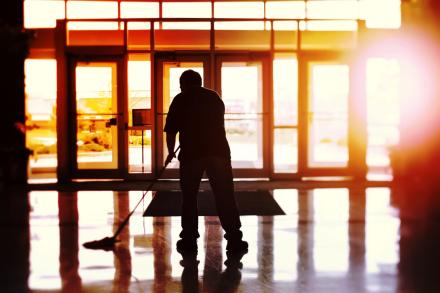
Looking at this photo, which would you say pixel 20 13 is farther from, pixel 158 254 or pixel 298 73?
pixel 158 254

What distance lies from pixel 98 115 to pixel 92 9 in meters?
2.18

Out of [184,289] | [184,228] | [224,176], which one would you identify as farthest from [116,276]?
[224,176]

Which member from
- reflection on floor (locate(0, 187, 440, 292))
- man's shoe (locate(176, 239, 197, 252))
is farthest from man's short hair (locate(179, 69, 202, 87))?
reflection on floor (locate(0, 187, 440, 292))

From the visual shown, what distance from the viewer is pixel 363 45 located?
1179 centimetres

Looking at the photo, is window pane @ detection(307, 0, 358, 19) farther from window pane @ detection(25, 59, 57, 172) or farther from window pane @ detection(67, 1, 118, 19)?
window pane @ detection(25, 59, 57, 172)

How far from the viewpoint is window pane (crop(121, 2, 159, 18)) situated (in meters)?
11.8

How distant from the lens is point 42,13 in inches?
458

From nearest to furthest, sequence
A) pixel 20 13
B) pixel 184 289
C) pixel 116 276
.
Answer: pixel 184 289 → pixel 116 276 → pixel 20 13

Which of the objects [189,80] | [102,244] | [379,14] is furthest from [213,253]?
[379,14]

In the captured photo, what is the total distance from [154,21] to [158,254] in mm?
7382

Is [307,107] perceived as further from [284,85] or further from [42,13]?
[42,13]

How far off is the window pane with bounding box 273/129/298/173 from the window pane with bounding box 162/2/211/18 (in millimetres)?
2880

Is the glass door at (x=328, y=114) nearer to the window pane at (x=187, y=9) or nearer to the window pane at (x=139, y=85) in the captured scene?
the window pane at (x=187, y=9)

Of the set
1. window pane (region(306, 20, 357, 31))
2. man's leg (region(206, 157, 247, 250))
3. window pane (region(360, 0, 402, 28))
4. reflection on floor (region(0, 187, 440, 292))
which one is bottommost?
reflection on floor (region(0, 187, 440, 292))
